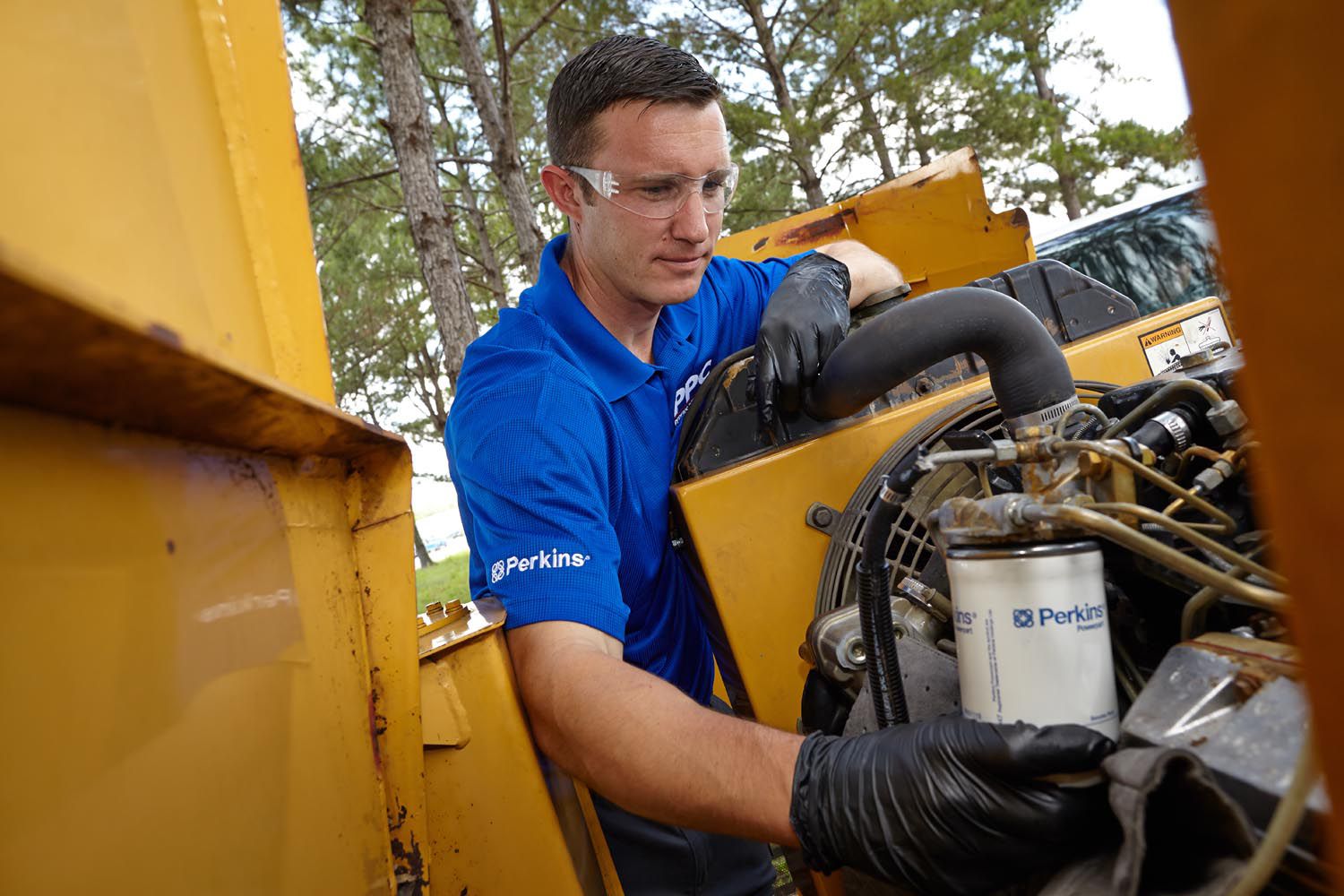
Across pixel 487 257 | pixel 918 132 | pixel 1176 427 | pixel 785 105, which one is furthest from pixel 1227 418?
pixel 918 132

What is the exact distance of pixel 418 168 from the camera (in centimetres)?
611

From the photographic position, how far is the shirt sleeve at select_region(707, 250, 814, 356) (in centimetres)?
240

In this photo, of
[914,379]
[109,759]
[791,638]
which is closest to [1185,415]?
[914,379]

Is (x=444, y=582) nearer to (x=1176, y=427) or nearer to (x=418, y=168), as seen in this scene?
(x=418, y=168)

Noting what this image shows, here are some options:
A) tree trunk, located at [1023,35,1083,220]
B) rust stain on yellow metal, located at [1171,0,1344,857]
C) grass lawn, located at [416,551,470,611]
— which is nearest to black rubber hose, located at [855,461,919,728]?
rust stain on yellow metal, located at [1171,0,1344,857]

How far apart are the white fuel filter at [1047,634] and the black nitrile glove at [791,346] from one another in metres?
0.70

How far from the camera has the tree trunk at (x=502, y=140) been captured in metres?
7.17

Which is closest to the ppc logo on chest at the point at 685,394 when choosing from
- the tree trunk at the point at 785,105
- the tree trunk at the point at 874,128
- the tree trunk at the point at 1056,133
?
the tree trunk at the point at 785,105

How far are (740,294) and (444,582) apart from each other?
12123mm

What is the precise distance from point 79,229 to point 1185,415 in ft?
4.90

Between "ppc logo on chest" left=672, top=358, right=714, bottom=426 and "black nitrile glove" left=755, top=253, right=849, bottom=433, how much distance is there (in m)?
0.43

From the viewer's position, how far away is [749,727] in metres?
1.30

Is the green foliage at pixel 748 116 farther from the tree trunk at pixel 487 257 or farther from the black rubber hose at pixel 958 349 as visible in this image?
the black rubber hose at pixel 958 349

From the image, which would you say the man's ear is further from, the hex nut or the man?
the hex nut
